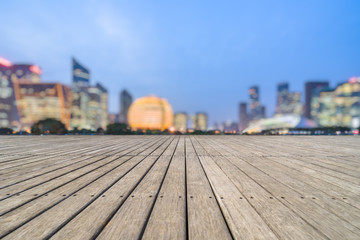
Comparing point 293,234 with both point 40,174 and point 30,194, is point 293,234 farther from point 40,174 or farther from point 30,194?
point 40,174

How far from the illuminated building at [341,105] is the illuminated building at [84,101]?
19511 cm

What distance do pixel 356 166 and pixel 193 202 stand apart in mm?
4048

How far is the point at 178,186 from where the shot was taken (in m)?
2.31

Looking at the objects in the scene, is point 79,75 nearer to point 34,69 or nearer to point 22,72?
point 34,69

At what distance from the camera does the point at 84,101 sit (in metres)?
153

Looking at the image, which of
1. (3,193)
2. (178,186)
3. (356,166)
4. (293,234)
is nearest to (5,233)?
(3,193)

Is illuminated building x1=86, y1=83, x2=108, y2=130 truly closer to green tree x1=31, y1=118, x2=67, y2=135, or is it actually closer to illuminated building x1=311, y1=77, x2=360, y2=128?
green tree x1=31, y1=118, x2=67, y2=135

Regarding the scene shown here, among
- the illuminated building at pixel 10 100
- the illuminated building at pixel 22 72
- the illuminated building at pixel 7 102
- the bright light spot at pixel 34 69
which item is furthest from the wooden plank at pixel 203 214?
the bright light spot at pixel 34 69

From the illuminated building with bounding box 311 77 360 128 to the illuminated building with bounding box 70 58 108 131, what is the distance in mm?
195113

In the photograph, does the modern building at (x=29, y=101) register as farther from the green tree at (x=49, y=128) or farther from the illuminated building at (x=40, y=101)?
the green tree at (x=49, y=128)

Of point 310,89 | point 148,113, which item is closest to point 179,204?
point 148,113

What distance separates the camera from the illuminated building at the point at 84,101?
142875 mm

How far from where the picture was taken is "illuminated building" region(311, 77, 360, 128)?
128000 millimetres

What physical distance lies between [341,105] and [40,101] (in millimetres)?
245681
